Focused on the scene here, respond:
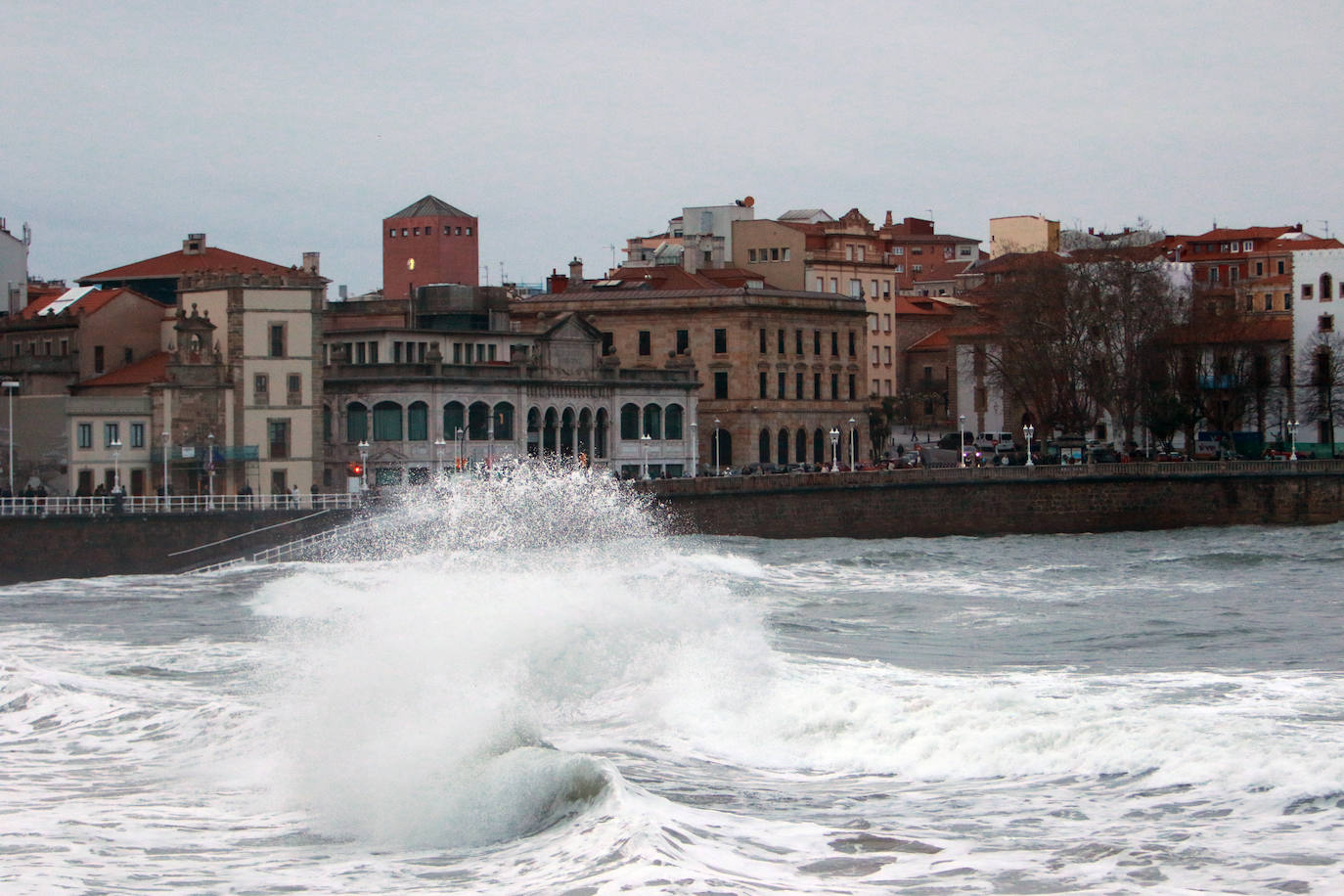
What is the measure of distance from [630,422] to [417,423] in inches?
455

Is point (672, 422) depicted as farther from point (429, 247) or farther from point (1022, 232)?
point (1022, 232)

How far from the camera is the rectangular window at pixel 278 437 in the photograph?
69375 millimetres

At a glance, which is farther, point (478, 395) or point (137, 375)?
point (478, 395)

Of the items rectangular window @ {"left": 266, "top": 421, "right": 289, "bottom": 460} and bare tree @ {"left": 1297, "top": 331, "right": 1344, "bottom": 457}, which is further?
bare tree @ {"left": 1297, "top": 331, "right": 1344, "bottom": 457}

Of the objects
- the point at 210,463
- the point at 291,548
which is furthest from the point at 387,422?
the point at 291,548

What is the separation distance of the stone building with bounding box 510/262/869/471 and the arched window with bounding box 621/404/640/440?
297 inches

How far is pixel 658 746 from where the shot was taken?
25.5m

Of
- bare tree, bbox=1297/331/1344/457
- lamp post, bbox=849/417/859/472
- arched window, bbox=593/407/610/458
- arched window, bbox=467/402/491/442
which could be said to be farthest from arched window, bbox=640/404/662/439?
bare tree, bbox=1297/331/1344/457

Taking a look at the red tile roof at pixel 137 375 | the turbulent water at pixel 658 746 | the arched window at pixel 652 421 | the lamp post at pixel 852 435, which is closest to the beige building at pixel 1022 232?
the lamp post at pixel 852 435

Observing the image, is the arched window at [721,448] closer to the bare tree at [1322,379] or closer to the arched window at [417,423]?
the arched window at [417,423]

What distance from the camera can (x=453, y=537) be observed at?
58.0m

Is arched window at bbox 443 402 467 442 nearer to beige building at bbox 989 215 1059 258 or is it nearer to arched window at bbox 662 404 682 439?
arched window at bbox 662 404 682 439

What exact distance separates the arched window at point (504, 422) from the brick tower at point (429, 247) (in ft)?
83.9

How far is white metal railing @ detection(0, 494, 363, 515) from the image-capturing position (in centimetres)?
5769
